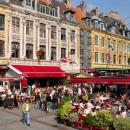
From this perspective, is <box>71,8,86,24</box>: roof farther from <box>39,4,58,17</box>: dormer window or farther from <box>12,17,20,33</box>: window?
<box>12,17,20,33</box>: window

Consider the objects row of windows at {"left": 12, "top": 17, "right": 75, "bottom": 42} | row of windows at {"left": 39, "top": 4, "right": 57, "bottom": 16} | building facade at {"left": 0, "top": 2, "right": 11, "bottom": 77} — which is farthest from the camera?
row of windows at {"left": 39, "top": 4, "right": 57, "bottom": 16}

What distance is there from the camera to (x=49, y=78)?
39.0 metres

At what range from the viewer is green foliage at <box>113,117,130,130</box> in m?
17.5

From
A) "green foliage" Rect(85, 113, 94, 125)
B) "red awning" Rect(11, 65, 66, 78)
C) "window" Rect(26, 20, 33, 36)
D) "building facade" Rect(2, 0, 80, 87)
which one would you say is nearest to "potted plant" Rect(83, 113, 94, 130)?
"green foliage" Rect(85, 113, 94, 125)

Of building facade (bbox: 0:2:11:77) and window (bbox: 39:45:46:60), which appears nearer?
building facade (bbox: 0:2:11:77)

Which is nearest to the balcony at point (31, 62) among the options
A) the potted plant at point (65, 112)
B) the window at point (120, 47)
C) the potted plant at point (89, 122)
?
the potted plant at point (65, 112)

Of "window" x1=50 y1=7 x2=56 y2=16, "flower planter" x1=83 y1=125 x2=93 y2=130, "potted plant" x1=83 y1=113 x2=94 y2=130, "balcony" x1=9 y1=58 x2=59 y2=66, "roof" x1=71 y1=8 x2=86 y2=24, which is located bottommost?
"flower planter" x1=83 y1=125 x2=93 y2=130

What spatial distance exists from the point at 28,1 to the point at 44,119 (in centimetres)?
1820

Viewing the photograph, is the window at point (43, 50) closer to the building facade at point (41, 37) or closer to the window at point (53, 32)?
the building facade at point (41, 37)

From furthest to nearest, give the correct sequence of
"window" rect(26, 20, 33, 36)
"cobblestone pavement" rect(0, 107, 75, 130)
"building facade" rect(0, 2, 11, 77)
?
"window" rect(26, 20, 33, 36) → "building facade" rect(0, 2, 11, 77) → "cobblestone pavement" rect(0, 107, 75, 130)

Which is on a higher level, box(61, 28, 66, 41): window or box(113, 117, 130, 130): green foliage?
box(61, 28, 66, 41): window

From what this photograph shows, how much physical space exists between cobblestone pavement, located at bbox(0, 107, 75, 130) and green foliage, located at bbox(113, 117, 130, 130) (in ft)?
11.2

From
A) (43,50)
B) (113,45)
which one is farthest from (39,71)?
(113,45)

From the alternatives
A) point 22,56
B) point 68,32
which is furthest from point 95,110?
point 68,32
